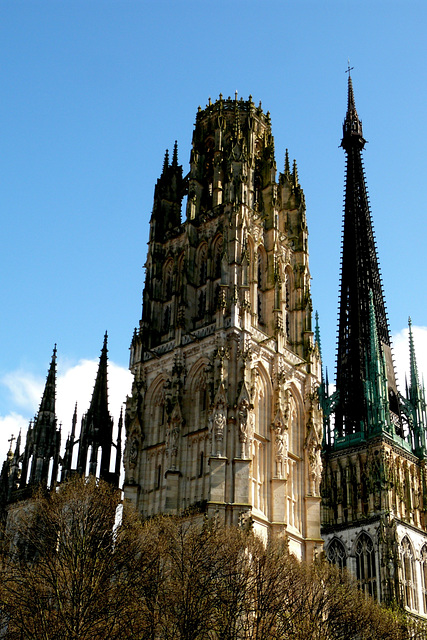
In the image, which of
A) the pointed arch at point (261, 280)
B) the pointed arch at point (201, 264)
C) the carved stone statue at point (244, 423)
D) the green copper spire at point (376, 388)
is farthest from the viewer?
the green copper spire at point (376, 388)

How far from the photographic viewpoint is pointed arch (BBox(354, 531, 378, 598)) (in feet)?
269

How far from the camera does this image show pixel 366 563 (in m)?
83.1

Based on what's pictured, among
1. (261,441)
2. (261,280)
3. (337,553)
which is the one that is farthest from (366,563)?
(261,280)

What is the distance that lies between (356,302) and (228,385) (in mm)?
53195

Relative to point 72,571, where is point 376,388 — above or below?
above

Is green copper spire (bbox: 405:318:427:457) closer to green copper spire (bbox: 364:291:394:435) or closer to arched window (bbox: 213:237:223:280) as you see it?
green copper spire (bbox: 364:291:394:435)

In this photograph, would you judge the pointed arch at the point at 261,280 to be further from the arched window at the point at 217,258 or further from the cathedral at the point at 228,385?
the arched window at the point at 217,258

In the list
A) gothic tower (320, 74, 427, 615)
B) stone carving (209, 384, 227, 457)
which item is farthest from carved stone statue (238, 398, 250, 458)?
gothic tower (320, 74, 427, 615)

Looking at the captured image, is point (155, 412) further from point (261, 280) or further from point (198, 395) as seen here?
point (261, 280)

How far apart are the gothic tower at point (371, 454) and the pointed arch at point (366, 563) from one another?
9cm

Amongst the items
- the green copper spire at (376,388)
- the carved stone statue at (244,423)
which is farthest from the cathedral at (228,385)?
the green copper spire at (376,388)

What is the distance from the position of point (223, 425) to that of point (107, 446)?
15.6 m

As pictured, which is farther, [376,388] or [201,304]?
[376,388]

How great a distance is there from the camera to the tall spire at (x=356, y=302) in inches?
3861
